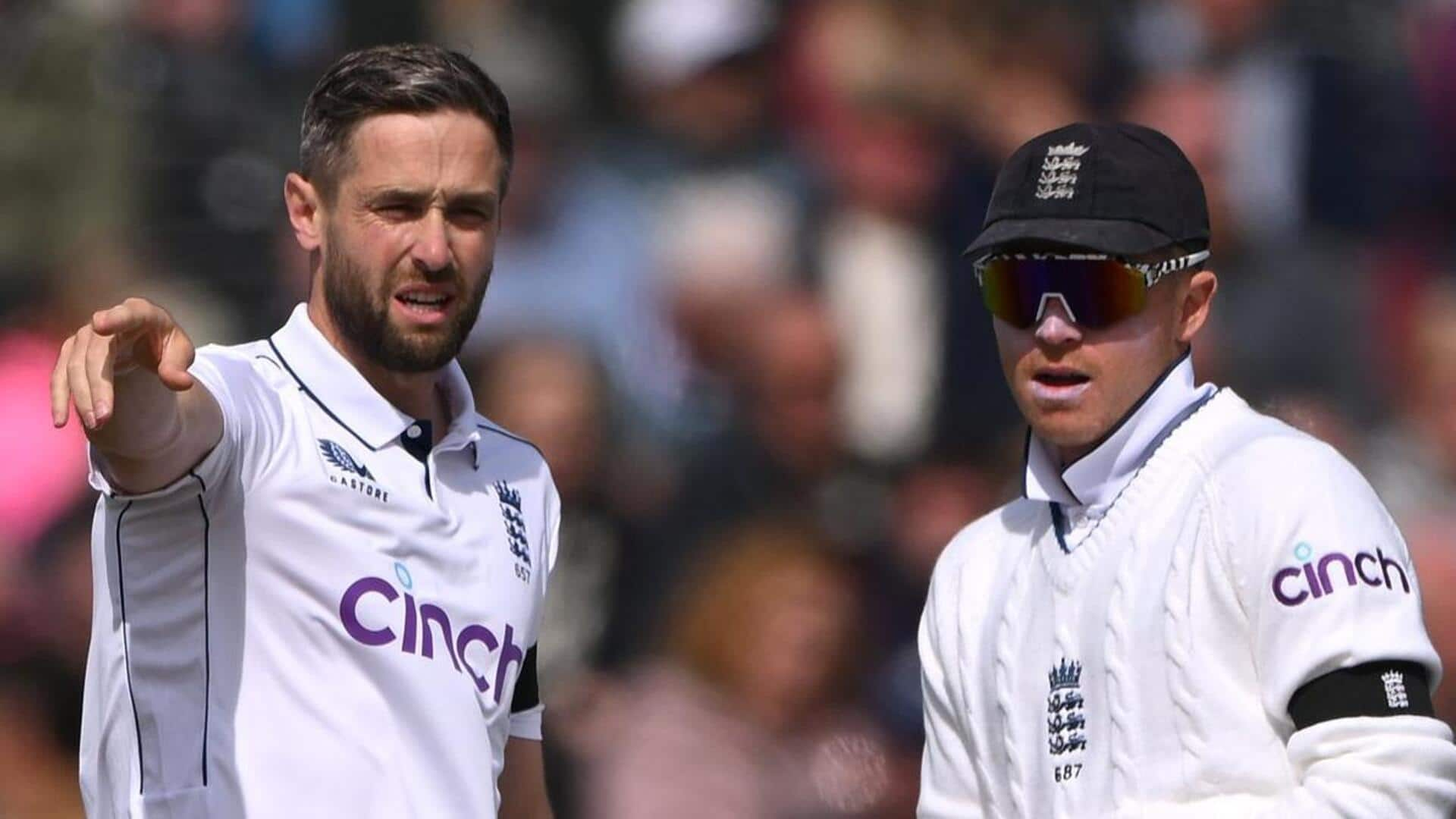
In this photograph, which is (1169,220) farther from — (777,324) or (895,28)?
(895,28)

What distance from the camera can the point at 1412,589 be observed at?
357 centimetres

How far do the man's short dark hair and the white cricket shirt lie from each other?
37 cm

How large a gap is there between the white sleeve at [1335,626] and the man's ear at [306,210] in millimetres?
1595

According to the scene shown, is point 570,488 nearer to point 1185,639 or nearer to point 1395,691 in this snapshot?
point 1185,639

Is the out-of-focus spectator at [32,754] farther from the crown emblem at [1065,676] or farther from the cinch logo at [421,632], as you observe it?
the crown emblem at [1065,676]

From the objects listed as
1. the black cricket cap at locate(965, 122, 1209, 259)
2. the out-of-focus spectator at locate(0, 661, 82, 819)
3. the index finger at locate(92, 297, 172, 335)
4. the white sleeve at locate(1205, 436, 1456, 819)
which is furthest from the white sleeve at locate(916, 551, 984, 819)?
the out-of-focus spectator at locate(0, 661, 82, 819)

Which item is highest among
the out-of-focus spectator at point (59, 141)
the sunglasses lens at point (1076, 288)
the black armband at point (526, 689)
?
the out-of-focus spectator at point (59, 141)

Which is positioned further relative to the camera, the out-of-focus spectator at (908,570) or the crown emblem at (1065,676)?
the out-of-focus spectator at (908,570)

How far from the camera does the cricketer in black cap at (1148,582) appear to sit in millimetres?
3492

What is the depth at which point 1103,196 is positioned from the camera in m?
3.88

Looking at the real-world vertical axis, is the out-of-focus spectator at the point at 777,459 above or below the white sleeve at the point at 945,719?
above

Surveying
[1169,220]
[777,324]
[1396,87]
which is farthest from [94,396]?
[1396,87]

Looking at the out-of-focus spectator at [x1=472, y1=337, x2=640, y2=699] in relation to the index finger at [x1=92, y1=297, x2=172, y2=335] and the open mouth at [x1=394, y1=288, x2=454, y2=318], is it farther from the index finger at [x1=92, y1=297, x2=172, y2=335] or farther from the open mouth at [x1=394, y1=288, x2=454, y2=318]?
the index finger at [x1=92, y1=297, x2=172, y2=335]

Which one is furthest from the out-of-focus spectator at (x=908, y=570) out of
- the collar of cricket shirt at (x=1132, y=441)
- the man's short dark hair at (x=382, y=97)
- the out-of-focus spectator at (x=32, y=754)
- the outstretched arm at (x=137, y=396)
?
the outstretched arm at (x=137, y=396)
